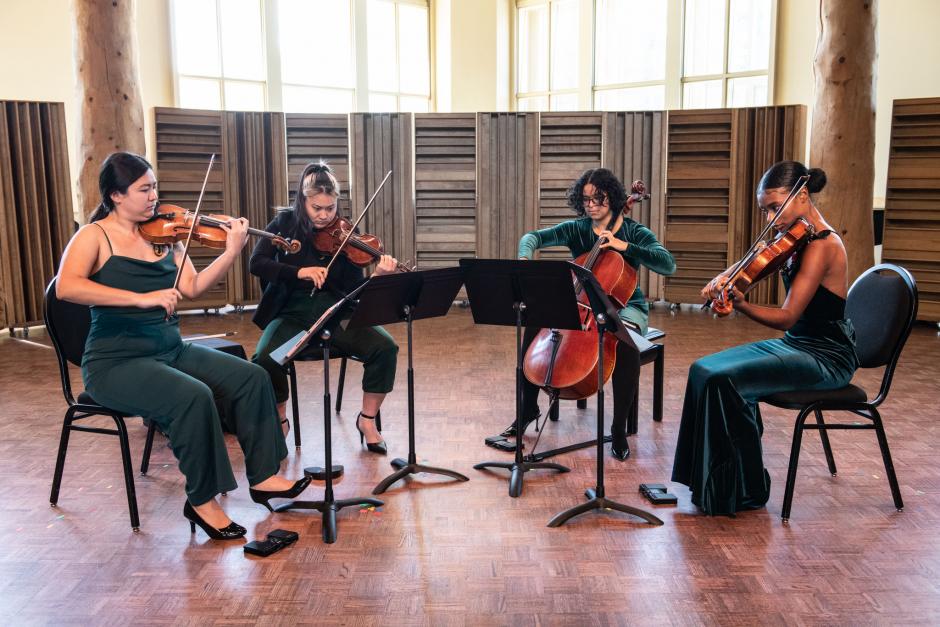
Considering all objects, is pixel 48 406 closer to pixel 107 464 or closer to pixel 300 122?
pixel 107 464

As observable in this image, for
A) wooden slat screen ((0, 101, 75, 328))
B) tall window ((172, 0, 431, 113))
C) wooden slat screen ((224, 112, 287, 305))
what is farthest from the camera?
tall window ((172, 0, 431, 113))

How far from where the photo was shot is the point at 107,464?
3760mm

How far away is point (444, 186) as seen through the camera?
8.16 meters

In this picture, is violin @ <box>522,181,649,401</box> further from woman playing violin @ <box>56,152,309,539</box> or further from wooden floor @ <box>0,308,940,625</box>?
woman playing violin @ <box>56,152,309,539</box>

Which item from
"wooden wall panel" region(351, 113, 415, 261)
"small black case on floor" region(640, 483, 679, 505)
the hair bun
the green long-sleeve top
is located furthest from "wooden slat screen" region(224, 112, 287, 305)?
the hair bun

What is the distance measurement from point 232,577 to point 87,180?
15.3 feet

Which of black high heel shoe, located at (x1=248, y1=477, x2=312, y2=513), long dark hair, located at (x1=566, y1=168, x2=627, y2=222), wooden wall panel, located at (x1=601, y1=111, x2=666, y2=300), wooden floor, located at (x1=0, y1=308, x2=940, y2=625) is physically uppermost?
wooden wall panel, located at (x1=601, y1=111, x2=666, y2=300)

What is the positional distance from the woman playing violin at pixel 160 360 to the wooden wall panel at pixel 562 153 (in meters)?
5.19

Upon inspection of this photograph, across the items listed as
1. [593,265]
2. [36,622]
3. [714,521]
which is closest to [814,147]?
[593,265]

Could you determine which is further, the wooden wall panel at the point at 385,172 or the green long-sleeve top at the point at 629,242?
the wooden wall panel at the point at 385,172

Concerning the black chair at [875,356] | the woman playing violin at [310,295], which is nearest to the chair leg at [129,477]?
the woman playing violin at [310,295]

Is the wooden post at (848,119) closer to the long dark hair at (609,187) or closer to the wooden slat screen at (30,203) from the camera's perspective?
the long dark hair at (609,187)

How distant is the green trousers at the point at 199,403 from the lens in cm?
287

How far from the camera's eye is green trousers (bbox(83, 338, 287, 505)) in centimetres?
287
